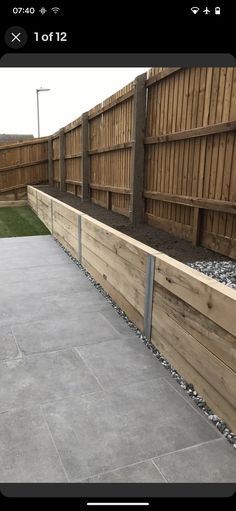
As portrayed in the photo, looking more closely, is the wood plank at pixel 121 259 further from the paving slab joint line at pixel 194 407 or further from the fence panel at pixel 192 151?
the fence panel at pixel 192 151

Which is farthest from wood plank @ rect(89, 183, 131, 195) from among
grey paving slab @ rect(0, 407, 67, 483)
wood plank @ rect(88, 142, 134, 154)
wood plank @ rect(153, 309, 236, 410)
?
grey paving slab @ rect(0, 407, 67, 483)

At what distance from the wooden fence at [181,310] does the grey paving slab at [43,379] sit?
795 mm

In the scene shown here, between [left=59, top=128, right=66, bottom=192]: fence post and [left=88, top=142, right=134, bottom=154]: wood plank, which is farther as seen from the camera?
[left=59, top=128, right=66, bottom=192]: fence post

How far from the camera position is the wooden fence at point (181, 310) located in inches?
91.7

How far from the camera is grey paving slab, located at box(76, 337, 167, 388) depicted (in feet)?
9.81

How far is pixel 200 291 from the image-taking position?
2.57 m

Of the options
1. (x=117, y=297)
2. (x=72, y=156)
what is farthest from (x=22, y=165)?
(x=117, y=297)

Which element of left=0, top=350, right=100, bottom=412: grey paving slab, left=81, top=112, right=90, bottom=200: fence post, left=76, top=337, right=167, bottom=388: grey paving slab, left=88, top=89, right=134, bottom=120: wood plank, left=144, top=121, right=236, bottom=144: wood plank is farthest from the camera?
left=81, top=112, right=90, bottom=200: fence post

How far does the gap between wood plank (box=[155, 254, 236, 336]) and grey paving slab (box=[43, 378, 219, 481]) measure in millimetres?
755

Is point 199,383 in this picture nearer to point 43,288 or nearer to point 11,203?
point 43,288

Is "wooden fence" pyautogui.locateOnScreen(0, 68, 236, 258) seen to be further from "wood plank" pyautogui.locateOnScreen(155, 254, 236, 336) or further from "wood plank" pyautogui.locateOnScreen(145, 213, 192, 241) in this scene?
"wood plank" pyautogui.locateOnScreen(155, 254, 236, 336)

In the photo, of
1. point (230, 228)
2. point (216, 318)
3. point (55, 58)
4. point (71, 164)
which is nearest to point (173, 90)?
point (230, 228)

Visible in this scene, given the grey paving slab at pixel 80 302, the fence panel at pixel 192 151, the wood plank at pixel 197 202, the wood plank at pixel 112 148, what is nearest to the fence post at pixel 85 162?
the wood plank at pixel 112 148

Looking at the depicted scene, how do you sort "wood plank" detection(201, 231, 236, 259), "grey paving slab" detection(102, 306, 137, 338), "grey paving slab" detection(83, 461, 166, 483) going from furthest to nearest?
1. "wood plank" detection(201, 231, 236, 259)
2. "grey paving slab" detection(102, 306, 137, 338)
3. "grey paving slab" detection(83, 461, 166, 483)
